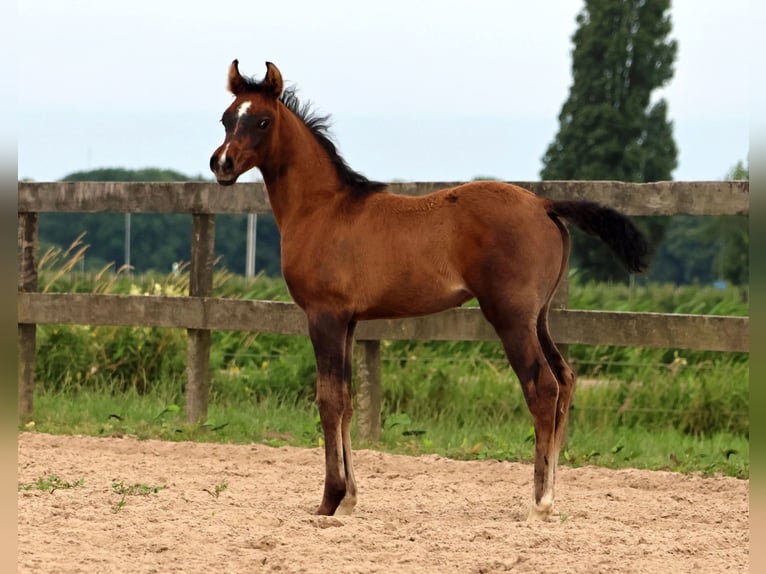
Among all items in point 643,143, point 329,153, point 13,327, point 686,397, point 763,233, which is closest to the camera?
point 763,233

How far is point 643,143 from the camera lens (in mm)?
29766

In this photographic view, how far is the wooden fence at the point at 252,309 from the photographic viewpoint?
625cm

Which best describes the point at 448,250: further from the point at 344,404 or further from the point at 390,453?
the point at 390,453

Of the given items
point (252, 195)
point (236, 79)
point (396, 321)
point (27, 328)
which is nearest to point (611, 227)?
point (236, 79)

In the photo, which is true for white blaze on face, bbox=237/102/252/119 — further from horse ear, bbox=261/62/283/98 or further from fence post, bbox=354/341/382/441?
fence post, bbox=354/341/382/441

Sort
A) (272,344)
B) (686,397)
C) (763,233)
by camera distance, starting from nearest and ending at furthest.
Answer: (763,233) → (686,397) → (272,344)

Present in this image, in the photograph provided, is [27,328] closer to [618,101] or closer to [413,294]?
[413,294]

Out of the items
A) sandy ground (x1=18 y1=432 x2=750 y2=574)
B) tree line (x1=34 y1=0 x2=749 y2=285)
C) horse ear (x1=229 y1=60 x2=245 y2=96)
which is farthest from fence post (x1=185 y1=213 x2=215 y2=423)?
tree line (x1=34 y1=0 x2=749 y2=285)

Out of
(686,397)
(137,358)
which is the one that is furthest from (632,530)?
(137,358)

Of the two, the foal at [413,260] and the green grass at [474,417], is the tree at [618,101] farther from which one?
the foal at [413,260]

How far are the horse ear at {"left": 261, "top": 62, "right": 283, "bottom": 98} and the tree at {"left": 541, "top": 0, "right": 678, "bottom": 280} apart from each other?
24.6m

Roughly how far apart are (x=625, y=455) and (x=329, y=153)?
113 inches

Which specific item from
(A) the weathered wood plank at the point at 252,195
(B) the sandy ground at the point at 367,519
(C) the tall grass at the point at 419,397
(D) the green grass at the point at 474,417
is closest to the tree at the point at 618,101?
(C) the tall grass at the point at 419,397

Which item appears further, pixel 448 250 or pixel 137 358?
pixel 137 358
